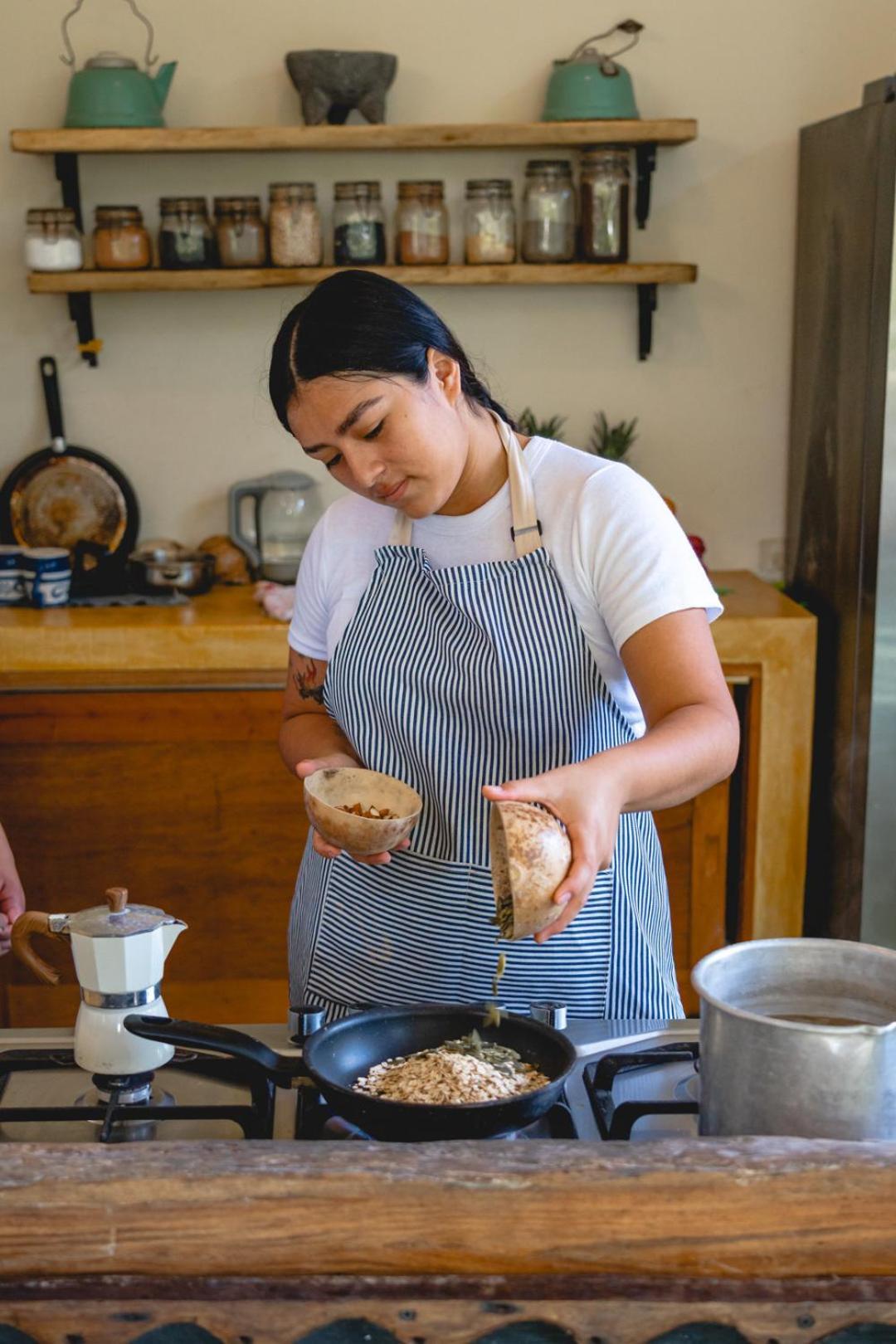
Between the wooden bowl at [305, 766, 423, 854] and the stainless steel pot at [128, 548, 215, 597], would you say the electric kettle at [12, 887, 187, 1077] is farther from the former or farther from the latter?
the stainless steel pot at [128, 548, 215, 597]

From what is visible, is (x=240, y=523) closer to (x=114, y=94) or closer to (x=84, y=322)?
(x=84, y=322)

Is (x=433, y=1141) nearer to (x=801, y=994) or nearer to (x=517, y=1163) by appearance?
(x=517, y=1163)

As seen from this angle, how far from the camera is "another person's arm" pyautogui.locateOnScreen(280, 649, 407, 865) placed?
169 centimetres

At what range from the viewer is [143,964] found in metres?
1.22

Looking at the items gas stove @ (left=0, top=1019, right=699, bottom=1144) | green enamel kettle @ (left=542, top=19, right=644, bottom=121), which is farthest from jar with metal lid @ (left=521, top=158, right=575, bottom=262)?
gas stove @ (left=0, top=1019, right=699, bottom=1144)

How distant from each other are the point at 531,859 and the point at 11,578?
7.56ft

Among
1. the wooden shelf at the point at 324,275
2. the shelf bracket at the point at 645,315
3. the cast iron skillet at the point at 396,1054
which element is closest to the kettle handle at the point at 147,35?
the wooden shelf at the point at 324,275

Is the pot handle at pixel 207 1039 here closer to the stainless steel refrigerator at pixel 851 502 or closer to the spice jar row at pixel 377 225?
the stainless steel refrigerator at pixel 851 502

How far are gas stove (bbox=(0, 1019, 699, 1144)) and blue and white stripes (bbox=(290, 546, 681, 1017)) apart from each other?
21 cm

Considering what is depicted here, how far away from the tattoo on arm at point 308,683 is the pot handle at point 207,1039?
0.65m

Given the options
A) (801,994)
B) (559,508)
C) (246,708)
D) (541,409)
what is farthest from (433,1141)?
(541,409)

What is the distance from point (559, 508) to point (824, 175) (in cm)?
191

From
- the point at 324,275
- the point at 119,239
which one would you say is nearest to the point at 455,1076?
the point at 324,275

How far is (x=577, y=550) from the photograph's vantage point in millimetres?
1528
